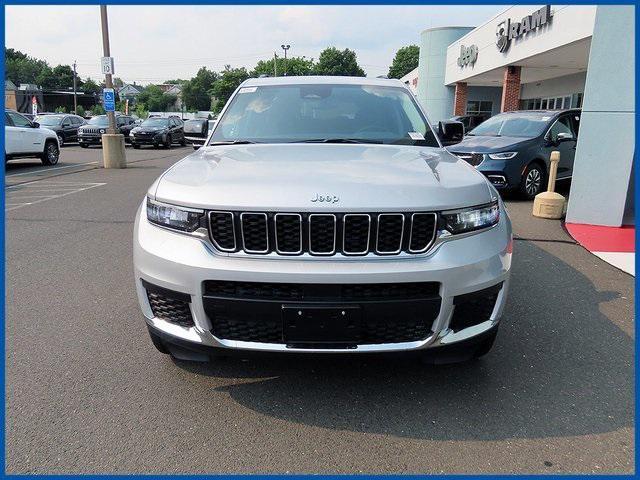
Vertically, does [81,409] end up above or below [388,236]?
below

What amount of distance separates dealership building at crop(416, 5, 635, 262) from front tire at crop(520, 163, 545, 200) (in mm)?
2305

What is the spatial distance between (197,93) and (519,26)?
107064mm

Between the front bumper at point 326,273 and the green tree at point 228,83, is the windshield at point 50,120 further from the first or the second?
the green tree at point 228,83

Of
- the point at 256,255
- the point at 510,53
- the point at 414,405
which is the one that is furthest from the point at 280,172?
the point at 510,53

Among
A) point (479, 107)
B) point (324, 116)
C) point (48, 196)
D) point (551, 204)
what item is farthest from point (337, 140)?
point (479, 107)

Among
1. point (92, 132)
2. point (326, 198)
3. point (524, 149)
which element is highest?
point (326, 198)

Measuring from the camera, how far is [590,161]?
7.29m

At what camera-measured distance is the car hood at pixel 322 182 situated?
2.49 meters

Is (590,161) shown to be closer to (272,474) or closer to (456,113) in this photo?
(272,474)

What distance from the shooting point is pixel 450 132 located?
449cm

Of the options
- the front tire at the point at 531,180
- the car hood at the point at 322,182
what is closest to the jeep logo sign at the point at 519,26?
the front tire at the point at 531,180

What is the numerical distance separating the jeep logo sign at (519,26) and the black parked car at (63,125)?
20.2 metres

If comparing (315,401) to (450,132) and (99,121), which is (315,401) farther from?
(99,121)

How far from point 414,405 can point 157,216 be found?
1.74m
